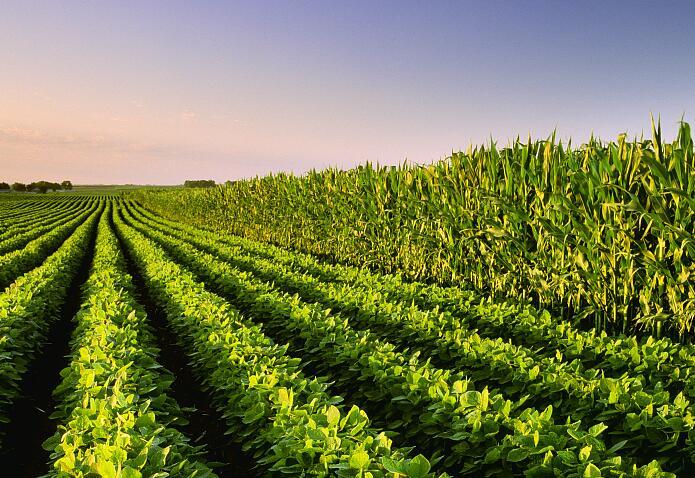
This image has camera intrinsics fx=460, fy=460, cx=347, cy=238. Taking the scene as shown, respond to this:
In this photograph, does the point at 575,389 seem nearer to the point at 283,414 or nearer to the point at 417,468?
the point at 417,468

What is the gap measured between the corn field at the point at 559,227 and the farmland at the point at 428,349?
0.12 feet

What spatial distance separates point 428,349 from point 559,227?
2.72 m

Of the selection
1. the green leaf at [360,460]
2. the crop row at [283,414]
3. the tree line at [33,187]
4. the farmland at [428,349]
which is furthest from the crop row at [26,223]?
the tree line at [33,187]

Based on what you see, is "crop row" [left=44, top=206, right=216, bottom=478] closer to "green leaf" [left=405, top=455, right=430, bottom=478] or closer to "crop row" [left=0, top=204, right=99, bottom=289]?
"green leaf" [left=405, top=455, right=430, bottom=478]

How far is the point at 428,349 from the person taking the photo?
218 inches

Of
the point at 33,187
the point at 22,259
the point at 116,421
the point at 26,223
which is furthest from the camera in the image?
the point at 33,187

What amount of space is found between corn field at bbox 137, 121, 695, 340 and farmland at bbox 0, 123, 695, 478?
0.04 metres

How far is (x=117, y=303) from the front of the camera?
682cm

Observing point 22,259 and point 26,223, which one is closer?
point 22,259

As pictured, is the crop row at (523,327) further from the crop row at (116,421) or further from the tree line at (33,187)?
the tree line at (33,187)

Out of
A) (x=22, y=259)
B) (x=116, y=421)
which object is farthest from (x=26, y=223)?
(x=116, y=421)

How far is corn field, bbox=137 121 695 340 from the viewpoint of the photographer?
5430 millimetres

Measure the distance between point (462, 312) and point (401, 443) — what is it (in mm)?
3151

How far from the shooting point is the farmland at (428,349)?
2.89m
